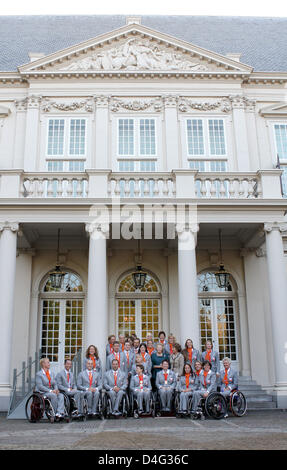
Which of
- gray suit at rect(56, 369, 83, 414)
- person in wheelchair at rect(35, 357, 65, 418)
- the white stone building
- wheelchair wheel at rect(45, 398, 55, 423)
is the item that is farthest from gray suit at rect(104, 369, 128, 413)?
the white stone building

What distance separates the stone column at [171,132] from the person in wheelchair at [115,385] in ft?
27.3

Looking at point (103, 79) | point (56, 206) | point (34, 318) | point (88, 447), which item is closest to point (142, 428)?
point (88, 447)

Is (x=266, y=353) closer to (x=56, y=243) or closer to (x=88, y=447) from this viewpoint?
(x=56, y=243)

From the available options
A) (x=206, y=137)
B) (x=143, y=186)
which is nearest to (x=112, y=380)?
(x=143, y=186)

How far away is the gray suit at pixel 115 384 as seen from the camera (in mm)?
11186

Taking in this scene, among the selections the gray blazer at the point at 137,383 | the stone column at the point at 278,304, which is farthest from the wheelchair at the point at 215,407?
the stone column at the point at 278,304

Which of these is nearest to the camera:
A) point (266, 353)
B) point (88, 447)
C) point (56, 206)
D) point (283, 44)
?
point (88, 447)

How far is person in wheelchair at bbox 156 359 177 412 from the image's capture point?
11367 mm

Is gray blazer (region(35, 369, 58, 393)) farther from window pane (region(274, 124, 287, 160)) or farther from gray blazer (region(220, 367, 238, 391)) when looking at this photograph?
window pane (region(274, 124, 287, 160))

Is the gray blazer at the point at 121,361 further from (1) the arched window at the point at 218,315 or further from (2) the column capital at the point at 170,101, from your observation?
(2) the column capital at the point at 170,101

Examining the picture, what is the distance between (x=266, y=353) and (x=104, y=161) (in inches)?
344

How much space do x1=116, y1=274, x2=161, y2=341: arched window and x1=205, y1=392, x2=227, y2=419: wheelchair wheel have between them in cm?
636

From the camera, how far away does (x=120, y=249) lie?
17.6m

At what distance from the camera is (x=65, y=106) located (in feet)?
60.0
